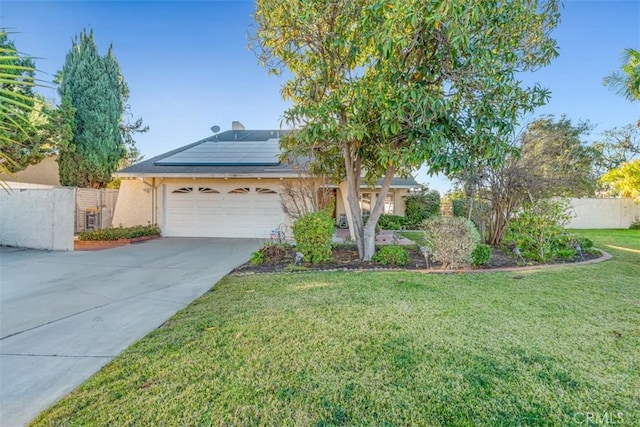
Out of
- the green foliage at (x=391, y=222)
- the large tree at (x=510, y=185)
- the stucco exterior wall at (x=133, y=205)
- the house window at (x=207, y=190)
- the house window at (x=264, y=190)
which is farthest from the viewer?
the green foliage at (x=391, y=222)

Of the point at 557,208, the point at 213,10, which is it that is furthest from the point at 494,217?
the point at 213,10

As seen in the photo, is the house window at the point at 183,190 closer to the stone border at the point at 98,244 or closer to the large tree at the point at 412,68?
the stone border at the point at 98,244

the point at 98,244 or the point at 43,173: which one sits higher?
the point at 43,173

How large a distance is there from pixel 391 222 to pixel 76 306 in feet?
47.4

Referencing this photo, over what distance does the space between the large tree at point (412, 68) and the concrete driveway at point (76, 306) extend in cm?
439

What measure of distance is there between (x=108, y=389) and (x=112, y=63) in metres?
18.8

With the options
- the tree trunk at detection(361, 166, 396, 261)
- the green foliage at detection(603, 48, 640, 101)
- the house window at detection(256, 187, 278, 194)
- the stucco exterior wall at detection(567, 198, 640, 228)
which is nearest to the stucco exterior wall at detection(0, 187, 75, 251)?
the house window at detection(256, 187, 278, 194)

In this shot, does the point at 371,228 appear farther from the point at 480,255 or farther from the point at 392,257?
the point at 480,255

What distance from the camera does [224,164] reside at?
12.6 m

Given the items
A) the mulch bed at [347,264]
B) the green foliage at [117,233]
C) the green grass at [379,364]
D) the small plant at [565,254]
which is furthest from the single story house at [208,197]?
the green grass at [379,364]

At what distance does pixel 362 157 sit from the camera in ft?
28.6

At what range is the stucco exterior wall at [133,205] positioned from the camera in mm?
13648

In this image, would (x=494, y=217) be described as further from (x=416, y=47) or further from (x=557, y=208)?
(x=416, y=47)

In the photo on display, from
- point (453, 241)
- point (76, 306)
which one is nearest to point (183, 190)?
point (76, 306)
